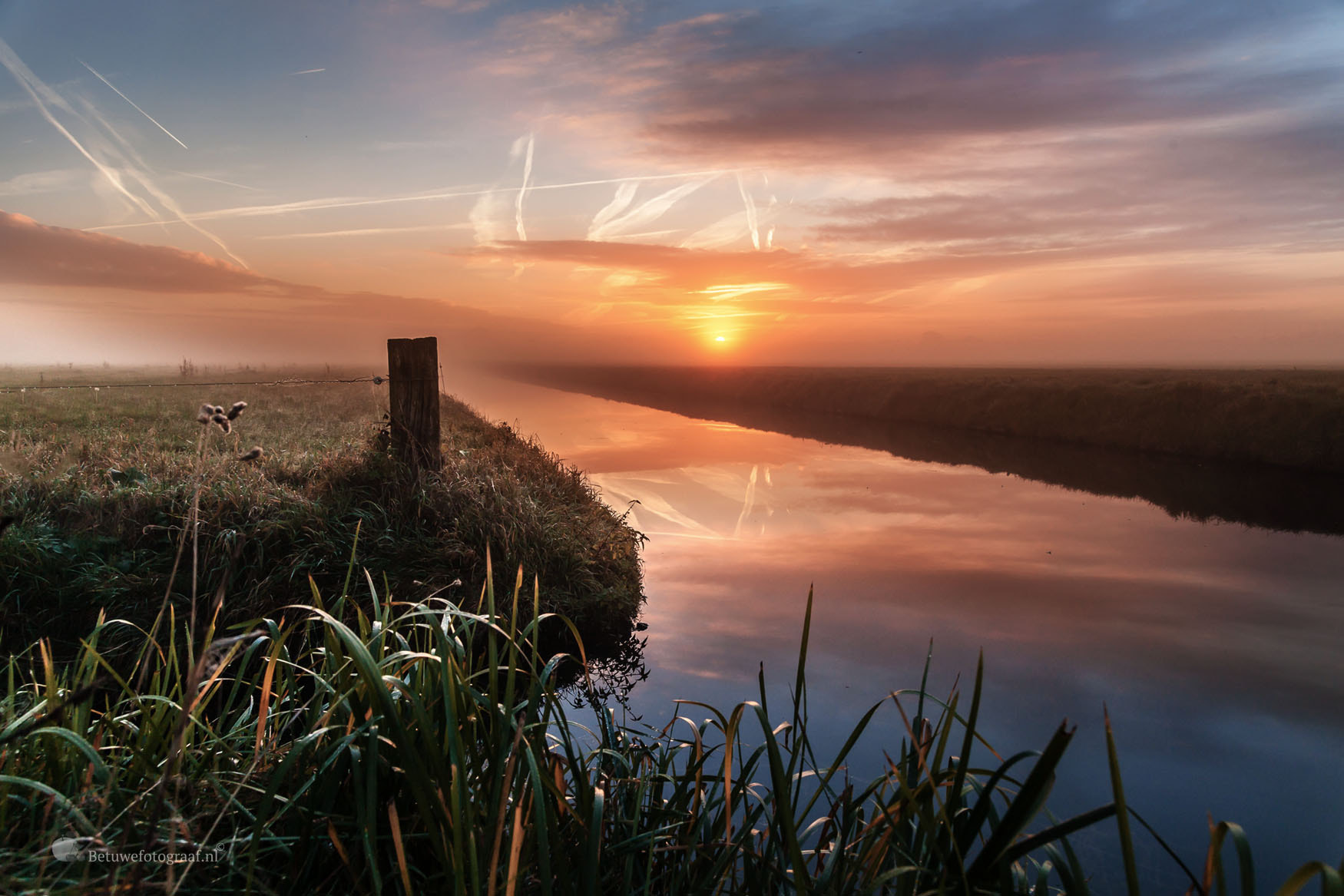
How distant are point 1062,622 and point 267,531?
6234mm

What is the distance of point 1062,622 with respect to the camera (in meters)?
6.23

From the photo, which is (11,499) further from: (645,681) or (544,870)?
(544,870)

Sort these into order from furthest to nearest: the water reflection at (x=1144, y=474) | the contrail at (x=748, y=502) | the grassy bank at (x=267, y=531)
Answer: the water reflection at (x=1144, y=474) → the contrail at (x=748, y=502) → the grassy bank at (x=267, y=531)

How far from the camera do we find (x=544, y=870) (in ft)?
4.88

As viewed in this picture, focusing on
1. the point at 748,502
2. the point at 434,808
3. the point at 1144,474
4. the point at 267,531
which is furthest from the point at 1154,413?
the point at 434,808

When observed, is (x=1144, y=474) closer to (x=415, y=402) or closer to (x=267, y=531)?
(x=415, y=402)

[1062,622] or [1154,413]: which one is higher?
[1154,413]

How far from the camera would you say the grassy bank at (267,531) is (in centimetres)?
441

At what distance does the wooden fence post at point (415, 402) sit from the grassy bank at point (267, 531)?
0.18 m

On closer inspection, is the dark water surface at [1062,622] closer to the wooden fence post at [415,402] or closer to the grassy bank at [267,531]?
the grassy bank at [267,531]

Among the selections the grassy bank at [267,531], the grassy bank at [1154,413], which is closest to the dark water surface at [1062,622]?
the grassy bank at [267,531]

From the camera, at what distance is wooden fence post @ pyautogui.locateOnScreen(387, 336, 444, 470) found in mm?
5484

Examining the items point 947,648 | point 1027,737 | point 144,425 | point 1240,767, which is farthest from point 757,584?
point 144,425

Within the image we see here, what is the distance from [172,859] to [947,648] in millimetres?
5451
